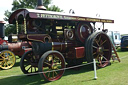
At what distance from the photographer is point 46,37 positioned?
5.37 meters

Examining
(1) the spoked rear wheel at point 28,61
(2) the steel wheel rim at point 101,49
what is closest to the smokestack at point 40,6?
(1) the spoked rear wheel at point 28,61

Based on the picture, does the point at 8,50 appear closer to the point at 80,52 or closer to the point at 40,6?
the point at 40,6

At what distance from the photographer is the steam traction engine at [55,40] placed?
16.5 ft

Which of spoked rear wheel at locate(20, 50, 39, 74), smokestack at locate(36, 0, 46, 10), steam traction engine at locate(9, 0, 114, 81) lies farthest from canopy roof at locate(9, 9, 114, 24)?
spoked rear wheel at locate(20, 50, 39, 74)

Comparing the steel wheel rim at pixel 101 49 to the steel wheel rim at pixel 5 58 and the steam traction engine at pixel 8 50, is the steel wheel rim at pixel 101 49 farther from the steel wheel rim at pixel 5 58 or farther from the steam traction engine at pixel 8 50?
the steel wheel rim at pixel 5 58

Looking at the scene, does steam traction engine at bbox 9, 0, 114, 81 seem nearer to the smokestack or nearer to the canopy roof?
the canopy roof

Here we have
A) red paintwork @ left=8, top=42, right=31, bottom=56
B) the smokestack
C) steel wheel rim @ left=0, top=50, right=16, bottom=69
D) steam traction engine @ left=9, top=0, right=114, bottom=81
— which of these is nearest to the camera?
steam traction engine @ left=9, top=0, right=114, bottom=81

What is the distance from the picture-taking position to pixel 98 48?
6.75m

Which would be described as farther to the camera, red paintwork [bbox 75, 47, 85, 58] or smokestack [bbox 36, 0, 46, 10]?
smokestack [bbox 36, 0, 46, 10]

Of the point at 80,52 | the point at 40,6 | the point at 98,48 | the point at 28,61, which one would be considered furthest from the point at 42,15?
the point at 98,48

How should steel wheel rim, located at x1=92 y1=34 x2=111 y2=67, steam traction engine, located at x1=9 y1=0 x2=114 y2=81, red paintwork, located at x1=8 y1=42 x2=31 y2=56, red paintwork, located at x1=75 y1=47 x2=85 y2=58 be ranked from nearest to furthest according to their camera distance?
steam traction engine, located at x1=9 y1=0 x2=114 y2=81 → red paintwork, located at x1=75 y1=47 x2=85 y2=58 → steel wheel rim, located at x1=92 y1=34 x2=111 y2=67 → red paintwork, located at x1=8 y1=42 x2=31 y2=56

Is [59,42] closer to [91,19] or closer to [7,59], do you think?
[91,19]

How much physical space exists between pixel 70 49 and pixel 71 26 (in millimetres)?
1122

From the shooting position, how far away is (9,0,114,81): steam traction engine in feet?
16.5
